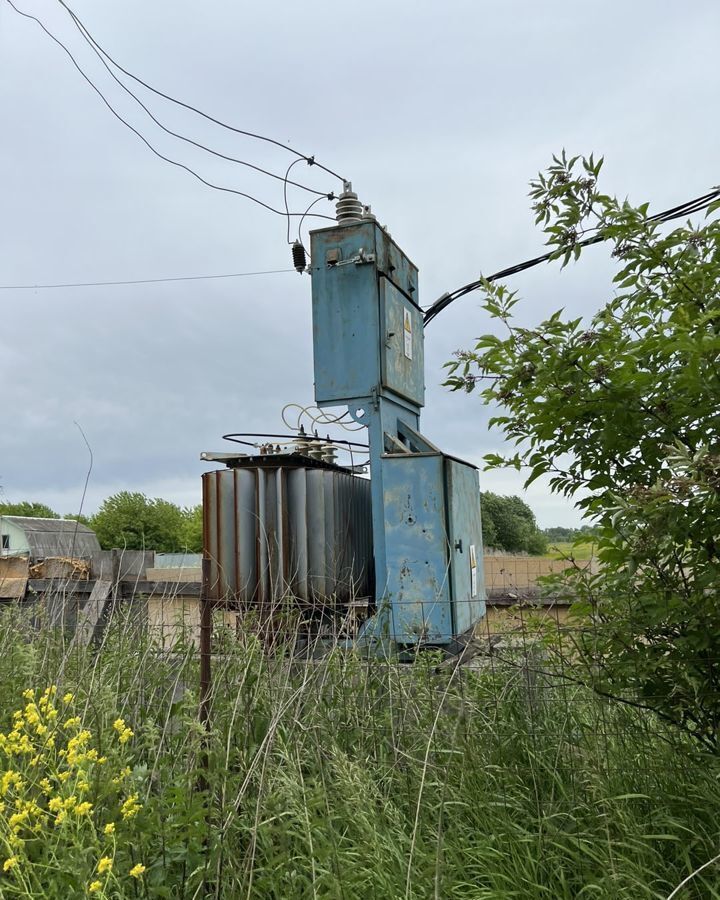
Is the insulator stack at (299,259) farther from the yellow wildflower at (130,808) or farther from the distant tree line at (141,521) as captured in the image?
→ the distant tree line at (141,521)

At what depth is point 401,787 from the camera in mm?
2852

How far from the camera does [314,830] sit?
263 cm

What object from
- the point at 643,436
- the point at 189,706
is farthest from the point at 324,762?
the point at 643,436

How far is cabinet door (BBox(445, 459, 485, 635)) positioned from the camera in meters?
4.82

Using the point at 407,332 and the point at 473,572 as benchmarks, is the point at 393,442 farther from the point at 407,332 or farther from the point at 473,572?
the point at 473,572

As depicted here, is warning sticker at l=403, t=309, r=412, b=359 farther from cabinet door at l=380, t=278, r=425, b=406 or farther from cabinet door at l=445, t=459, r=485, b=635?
cabinet door at l=445, t=459, r=485, b=635

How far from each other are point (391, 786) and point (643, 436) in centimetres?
162

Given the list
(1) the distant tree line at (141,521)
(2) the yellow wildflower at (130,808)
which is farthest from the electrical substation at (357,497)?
(1) the distant tree line at (141,521)

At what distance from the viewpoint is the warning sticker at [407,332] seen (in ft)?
18.6

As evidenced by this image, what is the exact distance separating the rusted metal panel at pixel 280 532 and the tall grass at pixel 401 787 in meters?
1.25

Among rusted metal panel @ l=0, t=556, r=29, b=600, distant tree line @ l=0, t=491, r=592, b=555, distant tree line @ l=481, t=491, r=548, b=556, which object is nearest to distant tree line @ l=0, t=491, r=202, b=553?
distant tree line @ l=0, t=491, r=592, b=555

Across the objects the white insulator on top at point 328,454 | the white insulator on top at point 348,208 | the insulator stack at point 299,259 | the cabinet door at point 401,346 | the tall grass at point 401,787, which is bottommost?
the tall grass at point 401,787

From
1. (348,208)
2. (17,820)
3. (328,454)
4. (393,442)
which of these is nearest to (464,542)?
(393,442)

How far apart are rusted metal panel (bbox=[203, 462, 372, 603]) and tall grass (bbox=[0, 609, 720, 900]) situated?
1.25 metres
